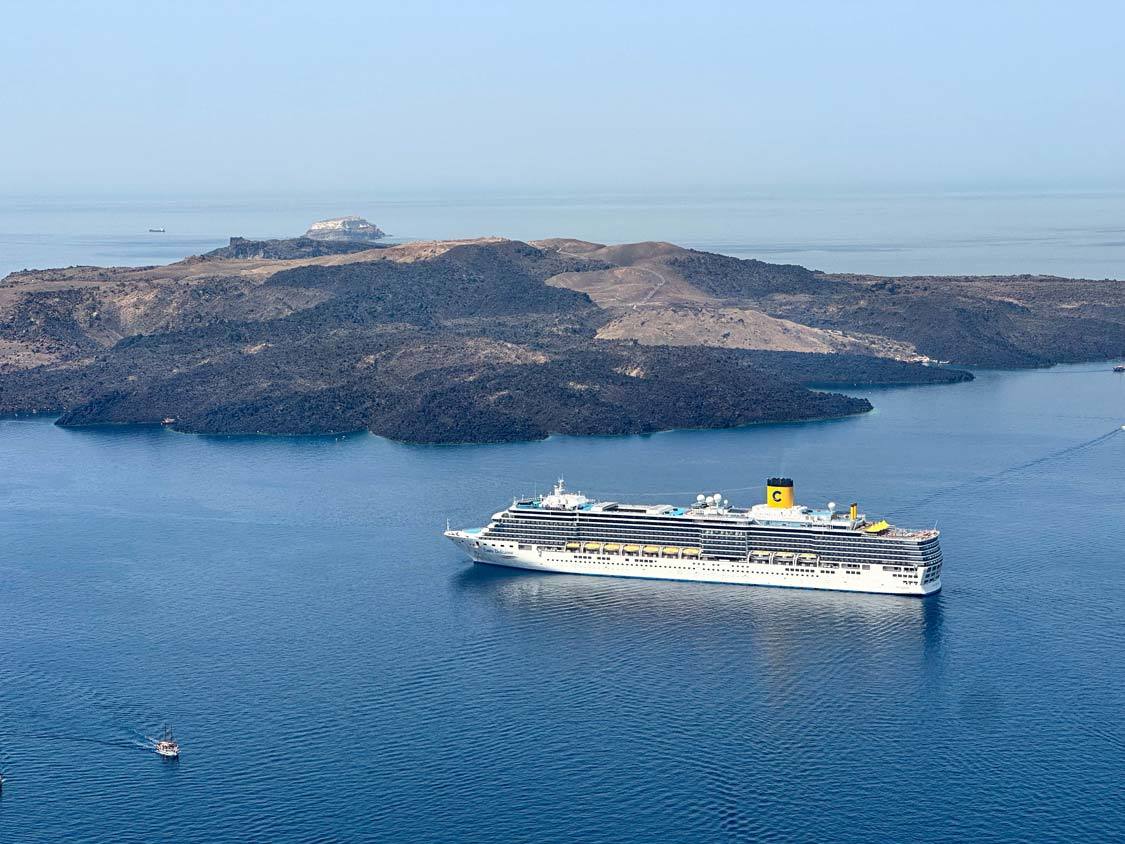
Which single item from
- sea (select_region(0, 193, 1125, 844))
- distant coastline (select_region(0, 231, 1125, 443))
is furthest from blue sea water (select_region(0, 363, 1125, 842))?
distant coastline (select_region(0, 231, 1125, 443))

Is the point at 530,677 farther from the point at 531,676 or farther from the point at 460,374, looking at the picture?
the point at 460,374

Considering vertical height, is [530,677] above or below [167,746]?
above

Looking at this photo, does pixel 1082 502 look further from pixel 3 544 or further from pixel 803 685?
pixel 3 544

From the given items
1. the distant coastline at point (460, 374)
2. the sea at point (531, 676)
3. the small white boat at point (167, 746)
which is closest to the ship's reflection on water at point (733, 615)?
the sea at point (531, 676)

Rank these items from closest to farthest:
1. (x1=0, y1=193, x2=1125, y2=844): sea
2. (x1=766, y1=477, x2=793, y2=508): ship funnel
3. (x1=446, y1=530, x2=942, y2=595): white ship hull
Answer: (x1=0, y1=193, x2=1125, y2=844): sea < (x1=446, y1=530, x2=942, y2=595): white ship hull < (x1=766, y1=477, x2=793, y2=508): ship funnel

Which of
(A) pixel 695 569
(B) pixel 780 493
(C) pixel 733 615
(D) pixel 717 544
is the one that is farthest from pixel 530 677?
Answer: (B) pixel 780 493

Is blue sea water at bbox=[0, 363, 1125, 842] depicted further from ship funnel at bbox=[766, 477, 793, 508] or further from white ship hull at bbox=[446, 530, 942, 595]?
ship funnel at bbox=[766, 477, 793, 508]
